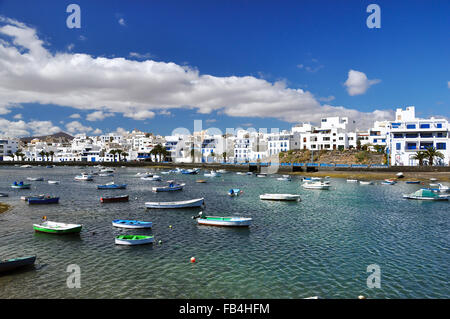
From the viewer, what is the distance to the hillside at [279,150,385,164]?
129 meters

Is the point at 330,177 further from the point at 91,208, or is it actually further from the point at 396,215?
the point at 91,208

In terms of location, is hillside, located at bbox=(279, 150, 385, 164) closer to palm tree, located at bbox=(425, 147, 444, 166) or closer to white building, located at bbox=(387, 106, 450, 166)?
white building, located at bbox=(387, 106, 450, 166)


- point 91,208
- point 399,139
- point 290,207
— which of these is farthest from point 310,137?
point 91,208

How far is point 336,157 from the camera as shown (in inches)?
5468

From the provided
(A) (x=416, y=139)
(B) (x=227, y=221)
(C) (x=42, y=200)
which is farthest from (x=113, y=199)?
(A) (x=416, y=139)

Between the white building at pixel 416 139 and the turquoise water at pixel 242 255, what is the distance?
73.7 meters

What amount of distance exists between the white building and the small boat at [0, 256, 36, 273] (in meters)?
118

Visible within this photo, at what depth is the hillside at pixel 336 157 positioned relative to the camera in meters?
129

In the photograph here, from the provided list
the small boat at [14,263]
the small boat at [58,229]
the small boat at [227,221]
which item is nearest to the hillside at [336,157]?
the small boat at [227,221]

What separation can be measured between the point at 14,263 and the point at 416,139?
397 feet

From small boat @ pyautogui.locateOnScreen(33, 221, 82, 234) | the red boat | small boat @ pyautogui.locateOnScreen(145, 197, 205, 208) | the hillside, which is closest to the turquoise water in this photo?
small boat @ pyautogui.locateOnScreen(33, 221, 82, 234)
